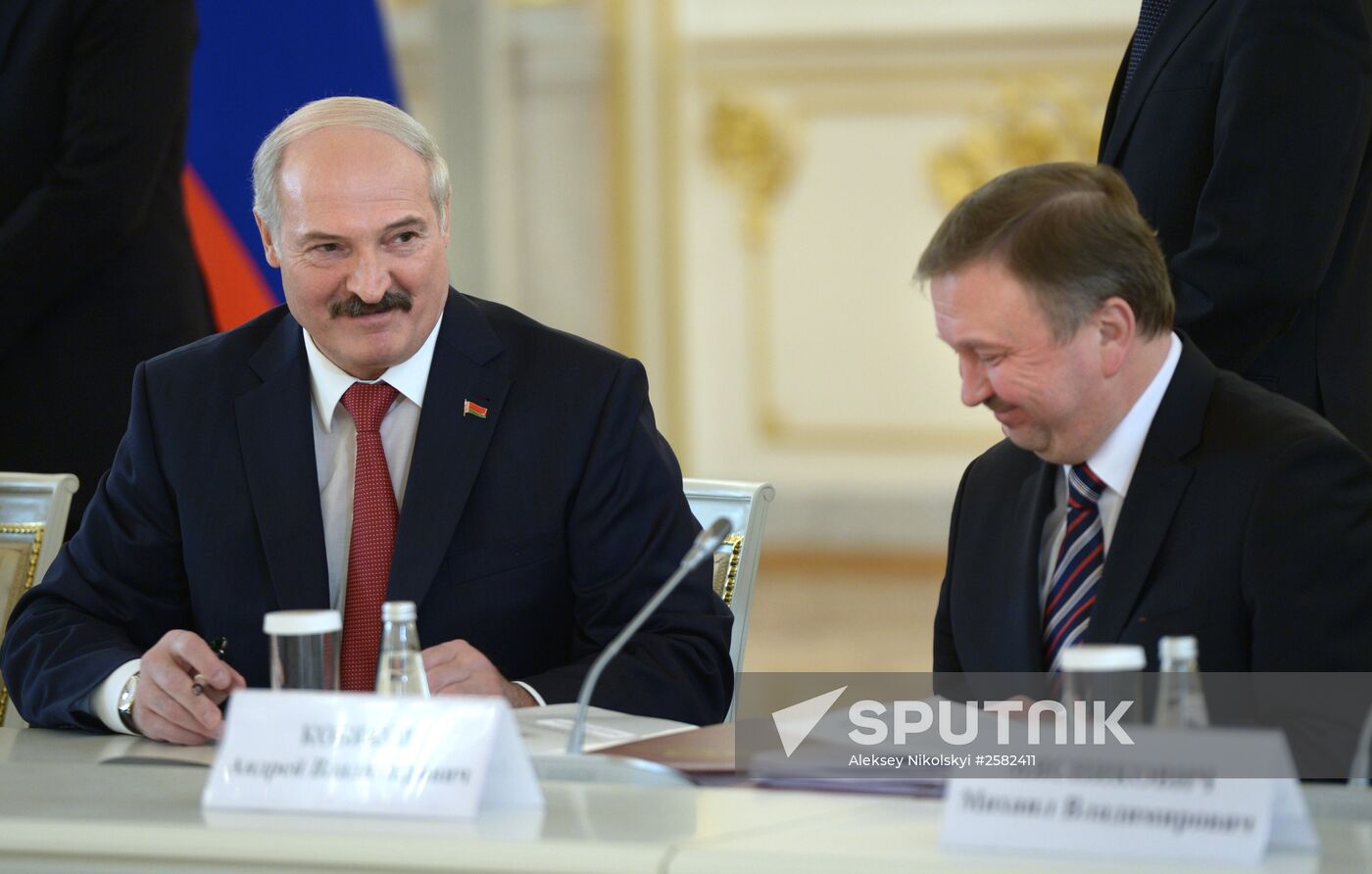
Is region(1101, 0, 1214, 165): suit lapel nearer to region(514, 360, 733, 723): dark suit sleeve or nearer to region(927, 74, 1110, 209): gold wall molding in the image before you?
region(514, 360, 733, 723): dark suit sleeve

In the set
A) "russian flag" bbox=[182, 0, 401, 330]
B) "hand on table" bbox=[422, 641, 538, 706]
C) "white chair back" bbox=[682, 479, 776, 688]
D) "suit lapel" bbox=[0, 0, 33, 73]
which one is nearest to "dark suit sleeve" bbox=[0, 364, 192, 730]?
→ "hand on table" bbox=[422, 641, 538, 706]

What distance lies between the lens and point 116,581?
7.33 ft

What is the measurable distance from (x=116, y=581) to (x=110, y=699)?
0.32 metres

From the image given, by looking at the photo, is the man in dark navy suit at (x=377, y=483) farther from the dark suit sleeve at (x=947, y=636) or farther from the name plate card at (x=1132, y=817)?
the name plate card at (x=1132, y=817)

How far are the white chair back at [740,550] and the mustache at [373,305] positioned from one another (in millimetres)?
482

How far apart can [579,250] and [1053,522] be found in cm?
575

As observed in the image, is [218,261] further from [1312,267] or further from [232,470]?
[1312,267]

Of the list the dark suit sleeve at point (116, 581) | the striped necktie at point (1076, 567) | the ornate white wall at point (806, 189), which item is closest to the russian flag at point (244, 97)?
the dark suit sleeve at point (116, 581)

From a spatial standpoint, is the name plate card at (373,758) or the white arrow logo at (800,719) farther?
the white arrow logo at (800,719)

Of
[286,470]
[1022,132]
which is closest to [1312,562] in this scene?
[286,470]

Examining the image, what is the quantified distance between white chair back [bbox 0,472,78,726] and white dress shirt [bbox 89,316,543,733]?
423 mm

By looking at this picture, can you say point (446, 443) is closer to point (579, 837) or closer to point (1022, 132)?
point (579, 837)

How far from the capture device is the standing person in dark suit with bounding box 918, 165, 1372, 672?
5.80 feet

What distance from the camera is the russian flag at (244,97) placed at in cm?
442
